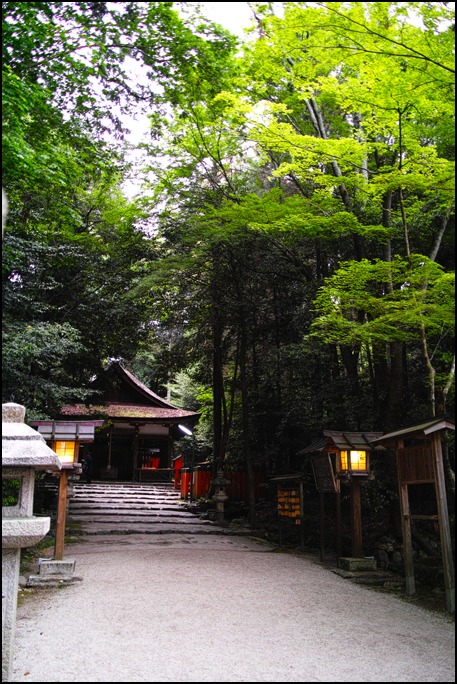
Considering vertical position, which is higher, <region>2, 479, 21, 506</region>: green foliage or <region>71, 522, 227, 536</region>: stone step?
<region>2, 479, 21, 506</region>: green foliage

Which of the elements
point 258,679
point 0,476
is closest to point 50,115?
point 0,476

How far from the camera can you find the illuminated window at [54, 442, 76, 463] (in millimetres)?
8594

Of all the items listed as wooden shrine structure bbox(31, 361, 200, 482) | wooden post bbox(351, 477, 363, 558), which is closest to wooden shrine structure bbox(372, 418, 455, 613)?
wooden post bbox(351, 477, 363, 558)

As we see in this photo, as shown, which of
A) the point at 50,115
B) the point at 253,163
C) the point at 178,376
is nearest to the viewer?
the point at 50,115

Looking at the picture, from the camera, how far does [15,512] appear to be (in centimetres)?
393

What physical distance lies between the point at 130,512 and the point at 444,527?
38.2ft

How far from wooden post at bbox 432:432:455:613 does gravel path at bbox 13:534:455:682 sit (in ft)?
1.04

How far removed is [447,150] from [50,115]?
7.17 m

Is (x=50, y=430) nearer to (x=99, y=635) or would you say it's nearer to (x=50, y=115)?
(x=99, y=635)

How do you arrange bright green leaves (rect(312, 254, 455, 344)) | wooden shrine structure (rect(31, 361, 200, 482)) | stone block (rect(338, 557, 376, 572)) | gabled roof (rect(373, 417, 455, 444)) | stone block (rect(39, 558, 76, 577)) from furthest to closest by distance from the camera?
wooden shrine structure (rect(31, 361, 200, 482)) → stone block (rect(338, 557, 376, 572)) → stone block (rect(39, 558, 76, 577)) → bright green leaves (rect(312, 254, 455, 344)) → gabled roof (rect(373, 417, 455, 444))

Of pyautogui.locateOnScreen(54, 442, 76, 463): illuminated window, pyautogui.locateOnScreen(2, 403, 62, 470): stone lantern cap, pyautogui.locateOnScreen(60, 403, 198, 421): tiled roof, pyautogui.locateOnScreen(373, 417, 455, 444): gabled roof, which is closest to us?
pyautogui.locateOnScreen(2, 403, 62, 470): stone lantern cap

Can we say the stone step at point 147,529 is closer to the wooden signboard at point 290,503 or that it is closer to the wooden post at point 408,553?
the wooden signboard at point 290,503

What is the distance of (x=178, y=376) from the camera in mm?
30016

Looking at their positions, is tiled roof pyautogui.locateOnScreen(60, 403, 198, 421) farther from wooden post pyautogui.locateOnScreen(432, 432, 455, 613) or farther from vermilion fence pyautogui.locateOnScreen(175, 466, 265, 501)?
wooden post pyautogui.locateOnScreen(432, 432, 455, 613)
